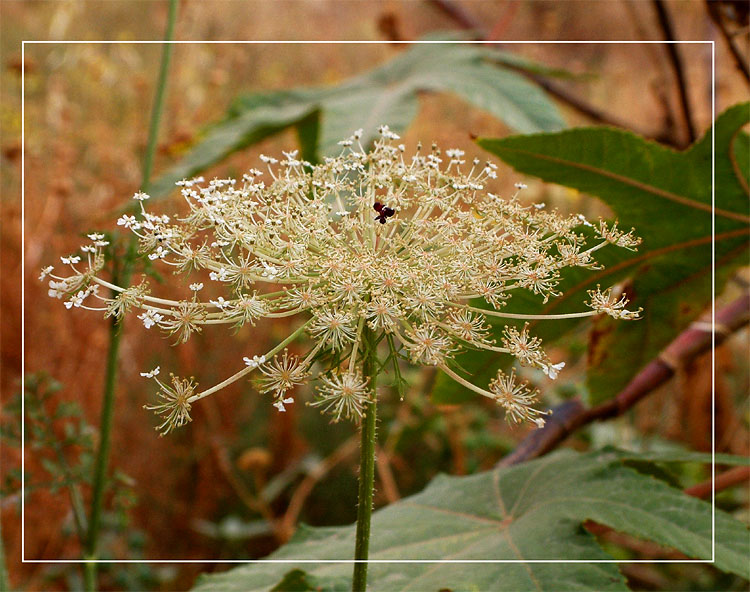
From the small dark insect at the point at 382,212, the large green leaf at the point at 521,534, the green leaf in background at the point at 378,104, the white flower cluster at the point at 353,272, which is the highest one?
the green leaf in background at the point at 378,104

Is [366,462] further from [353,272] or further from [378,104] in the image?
[378,104]

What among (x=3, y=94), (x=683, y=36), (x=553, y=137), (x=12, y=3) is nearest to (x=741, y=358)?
(x=683, y=36)

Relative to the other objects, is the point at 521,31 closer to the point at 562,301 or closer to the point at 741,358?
the point at 741,358

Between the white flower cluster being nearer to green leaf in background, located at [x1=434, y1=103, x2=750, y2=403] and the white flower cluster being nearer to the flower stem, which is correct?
the flower stem

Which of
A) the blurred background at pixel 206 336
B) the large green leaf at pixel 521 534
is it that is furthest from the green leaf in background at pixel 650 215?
the blurred background at pixel 206 336

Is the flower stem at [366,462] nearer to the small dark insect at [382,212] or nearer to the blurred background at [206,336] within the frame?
the small dark insect at [382,212]

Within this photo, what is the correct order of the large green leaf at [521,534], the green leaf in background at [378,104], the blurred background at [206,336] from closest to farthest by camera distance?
the large green leaf at [521,534] → the green leaf in background at [378,104] → the blurred background at [206,336]
